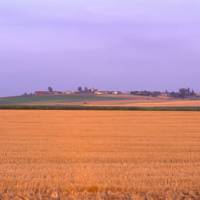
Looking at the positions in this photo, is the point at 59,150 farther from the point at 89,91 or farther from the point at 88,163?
the point at 89,91

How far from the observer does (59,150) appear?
21.2 metres

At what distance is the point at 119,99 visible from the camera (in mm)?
115312

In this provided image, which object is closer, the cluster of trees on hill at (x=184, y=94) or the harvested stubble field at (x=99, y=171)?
the harvested stubble field at (x=99, y=171)

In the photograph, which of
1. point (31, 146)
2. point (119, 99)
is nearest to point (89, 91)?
point (119, 99)

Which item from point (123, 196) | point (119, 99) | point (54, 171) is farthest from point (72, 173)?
point (119, 99)

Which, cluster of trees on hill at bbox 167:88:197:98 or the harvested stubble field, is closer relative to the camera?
the harvested stubble field

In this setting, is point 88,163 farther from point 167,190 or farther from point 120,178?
point 167,190

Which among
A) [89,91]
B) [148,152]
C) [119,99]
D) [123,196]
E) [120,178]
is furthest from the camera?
[89,91]

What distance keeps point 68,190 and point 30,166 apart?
157 inches

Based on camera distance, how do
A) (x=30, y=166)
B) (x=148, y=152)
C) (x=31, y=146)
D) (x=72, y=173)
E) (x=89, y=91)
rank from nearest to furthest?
(x=72, y=173), (x=30, y=166), (x=148, y=152), (x=31, y=146), (x=89, y=91)

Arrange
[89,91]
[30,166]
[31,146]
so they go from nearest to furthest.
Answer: [30,166] < [31,146] < [89,91]

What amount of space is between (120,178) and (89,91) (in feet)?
407

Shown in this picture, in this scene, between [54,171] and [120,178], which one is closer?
[120,178]

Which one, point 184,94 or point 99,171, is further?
point 184,94
